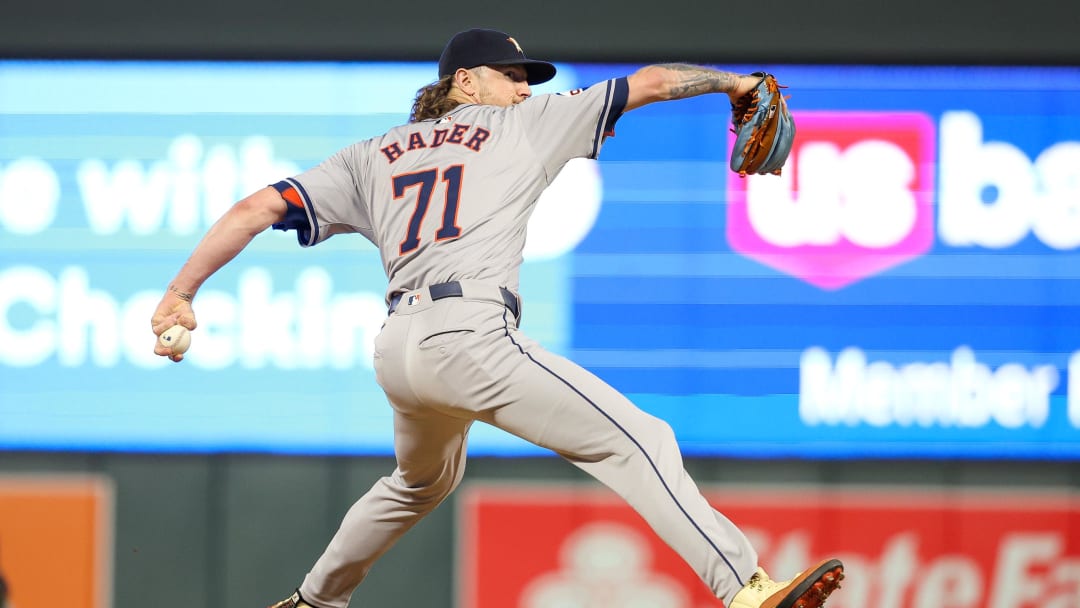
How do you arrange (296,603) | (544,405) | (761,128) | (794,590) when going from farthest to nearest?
(296,603)
(761,128)
(544,405)
(794,590)

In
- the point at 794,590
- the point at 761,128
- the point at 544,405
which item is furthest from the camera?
the point at 761,128

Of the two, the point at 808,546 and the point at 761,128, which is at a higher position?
the point at 761,128

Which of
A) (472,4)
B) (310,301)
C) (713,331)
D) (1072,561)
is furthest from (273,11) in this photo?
(1072,561)

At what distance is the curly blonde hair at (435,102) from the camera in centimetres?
302

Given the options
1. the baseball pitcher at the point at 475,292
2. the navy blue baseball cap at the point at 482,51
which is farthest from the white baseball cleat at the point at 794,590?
the navy blue baseball cap at the point at 482,51

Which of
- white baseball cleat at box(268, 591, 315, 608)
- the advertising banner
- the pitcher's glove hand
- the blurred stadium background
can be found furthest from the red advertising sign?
the pitcher's glove hand

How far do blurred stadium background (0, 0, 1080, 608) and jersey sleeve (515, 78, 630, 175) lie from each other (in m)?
1.68

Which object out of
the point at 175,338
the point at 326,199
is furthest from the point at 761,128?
the point at 175,338

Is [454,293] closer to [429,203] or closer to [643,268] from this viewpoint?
[429,203]

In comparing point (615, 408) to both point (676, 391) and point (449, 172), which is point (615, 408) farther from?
point (676, 391)

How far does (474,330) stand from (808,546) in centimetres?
225

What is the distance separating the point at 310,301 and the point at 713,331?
1485 mm

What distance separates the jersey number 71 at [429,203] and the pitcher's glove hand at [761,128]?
2.16 feet

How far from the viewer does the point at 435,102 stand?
304cm
